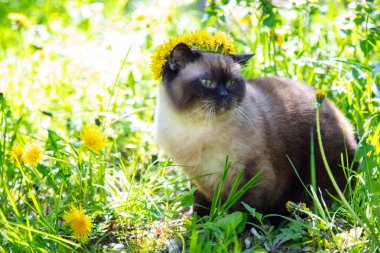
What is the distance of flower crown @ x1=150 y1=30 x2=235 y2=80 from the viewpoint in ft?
9.33

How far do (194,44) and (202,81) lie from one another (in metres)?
0.29

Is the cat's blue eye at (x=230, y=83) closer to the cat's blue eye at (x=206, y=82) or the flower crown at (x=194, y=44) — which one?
the cat's blue eye at (x=206, y=82)

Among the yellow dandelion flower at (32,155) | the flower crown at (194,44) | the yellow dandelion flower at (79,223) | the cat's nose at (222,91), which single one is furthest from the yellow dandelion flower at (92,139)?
the cat's nose at (222,91)

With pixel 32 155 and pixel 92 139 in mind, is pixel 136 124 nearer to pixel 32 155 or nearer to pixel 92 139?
pixel 92 139

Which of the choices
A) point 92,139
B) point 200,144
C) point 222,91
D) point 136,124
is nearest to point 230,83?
point 222,91

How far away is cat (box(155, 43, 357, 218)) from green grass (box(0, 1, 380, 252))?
0.10 meters

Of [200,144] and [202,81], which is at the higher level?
[202,81]

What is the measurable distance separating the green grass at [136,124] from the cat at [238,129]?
0.33ft

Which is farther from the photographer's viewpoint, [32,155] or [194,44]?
[194,44]

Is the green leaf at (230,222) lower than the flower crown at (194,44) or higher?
lower

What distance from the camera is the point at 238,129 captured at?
2.77 metres

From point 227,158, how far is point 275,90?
2.01 ft

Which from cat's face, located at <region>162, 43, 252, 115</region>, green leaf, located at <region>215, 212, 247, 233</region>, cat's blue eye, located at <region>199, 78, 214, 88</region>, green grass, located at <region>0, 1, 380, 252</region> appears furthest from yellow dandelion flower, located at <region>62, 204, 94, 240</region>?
cat's blue eye, located at <region>199, 78, 214, 88</region>

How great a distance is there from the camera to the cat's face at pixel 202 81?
2666 mm
